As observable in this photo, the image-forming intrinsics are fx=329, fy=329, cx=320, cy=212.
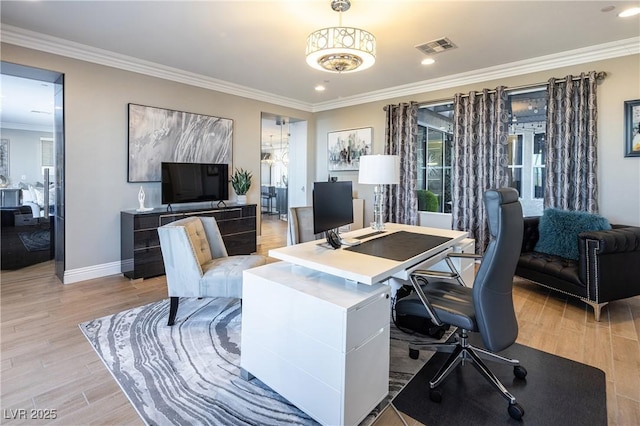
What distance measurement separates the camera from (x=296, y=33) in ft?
11.0

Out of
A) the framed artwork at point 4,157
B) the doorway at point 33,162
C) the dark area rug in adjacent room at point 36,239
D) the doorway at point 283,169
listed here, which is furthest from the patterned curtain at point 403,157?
the framed artwork at point 4,157

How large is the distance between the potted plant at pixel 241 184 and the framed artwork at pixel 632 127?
4891 mm

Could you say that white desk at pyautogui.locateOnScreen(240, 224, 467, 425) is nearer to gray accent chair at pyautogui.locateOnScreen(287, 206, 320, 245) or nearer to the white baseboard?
gray accent chair at pyautogui.locateOnScreen(287, 206, 320, 245)

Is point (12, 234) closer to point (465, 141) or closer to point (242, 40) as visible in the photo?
point (242, 40)

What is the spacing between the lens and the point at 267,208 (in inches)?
460

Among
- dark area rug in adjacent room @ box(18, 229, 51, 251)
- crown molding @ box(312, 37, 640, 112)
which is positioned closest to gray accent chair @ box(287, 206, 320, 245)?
crown molding @ box(312, 37, 640, 112)

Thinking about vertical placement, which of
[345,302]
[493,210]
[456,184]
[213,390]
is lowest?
[213,390]

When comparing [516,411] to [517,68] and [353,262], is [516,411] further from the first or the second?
[517,68]

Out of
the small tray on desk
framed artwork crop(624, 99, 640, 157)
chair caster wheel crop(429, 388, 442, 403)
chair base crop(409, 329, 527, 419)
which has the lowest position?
chair caster wheel crop(429, 388, 442, 403)

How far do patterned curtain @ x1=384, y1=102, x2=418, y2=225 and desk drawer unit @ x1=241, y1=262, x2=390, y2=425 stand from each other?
3701 mm

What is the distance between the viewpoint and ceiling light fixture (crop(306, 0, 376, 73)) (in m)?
2.54

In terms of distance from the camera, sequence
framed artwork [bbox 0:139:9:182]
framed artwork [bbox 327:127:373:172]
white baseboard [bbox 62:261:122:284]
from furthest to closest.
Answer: framed artwork [bbox 0:139:9:182], framed artwork [bbox 327:127:373:172], white baseboard [bbox 62:261:122:284]

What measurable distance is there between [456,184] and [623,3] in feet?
8.19

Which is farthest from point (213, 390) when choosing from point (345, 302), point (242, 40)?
point (242, 40)
